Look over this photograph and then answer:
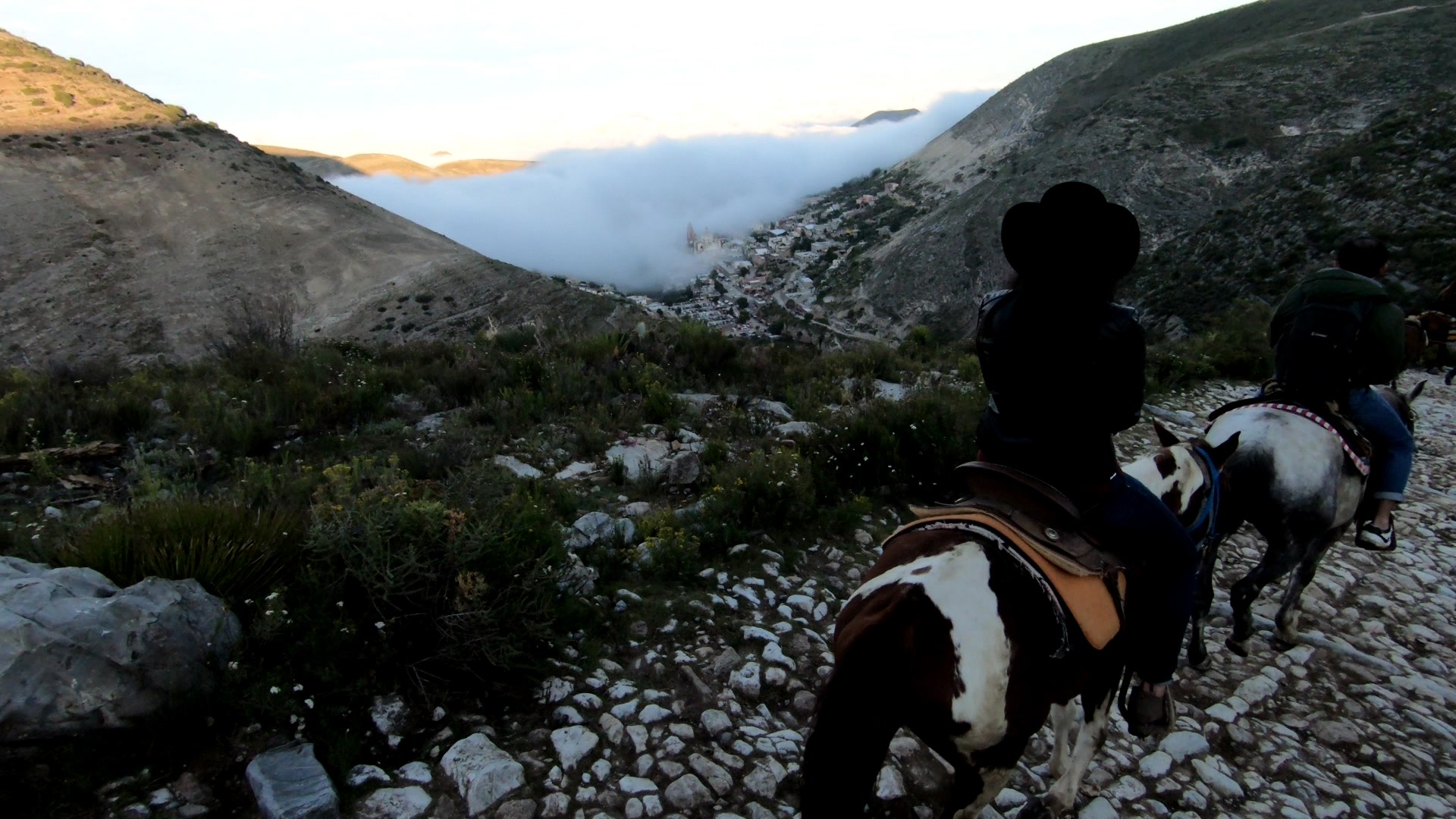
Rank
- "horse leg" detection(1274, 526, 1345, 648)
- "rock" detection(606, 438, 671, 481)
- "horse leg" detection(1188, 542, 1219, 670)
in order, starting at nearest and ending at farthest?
"horse leg" detection(1188, 542, 1219, 670)
"horse leg" detection(1274, 526, 1345, 648)
"rock" detection(606, 438, 671, 481)

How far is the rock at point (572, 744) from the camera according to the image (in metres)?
3.12

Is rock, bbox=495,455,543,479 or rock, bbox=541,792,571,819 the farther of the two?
rock, bbox=495,455,543,479

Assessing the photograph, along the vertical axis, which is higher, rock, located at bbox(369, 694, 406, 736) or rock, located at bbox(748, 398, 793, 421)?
rock, located at bbox(369, 694, 406, 736)

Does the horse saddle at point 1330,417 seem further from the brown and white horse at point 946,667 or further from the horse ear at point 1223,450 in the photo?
the brown and white horse at point 946,667

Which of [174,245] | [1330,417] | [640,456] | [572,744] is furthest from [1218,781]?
[174,245]

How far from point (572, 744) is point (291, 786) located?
3.69ft

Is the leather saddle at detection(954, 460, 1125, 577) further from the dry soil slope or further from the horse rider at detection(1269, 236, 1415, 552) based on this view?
the dry soil slope

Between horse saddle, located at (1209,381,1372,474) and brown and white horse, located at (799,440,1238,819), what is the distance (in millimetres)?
3124

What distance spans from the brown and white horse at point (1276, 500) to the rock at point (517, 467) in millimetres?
4966

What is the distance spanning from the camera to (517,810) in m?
2.81

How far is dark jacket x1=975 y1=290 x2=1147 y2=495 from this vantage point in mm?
2455

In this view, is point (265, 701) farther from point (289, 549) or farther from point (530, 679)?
point (530, 679)

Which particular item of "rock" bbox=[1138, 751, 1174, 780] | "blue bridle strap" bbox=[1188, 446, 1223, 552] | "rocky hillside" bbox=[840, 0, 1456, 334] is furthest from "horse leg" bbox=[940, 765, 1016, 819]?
"rocky hillside" bbox=[840, 0, 1456, 334]

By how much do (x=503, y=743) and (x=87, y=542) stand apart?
2.26 metres
